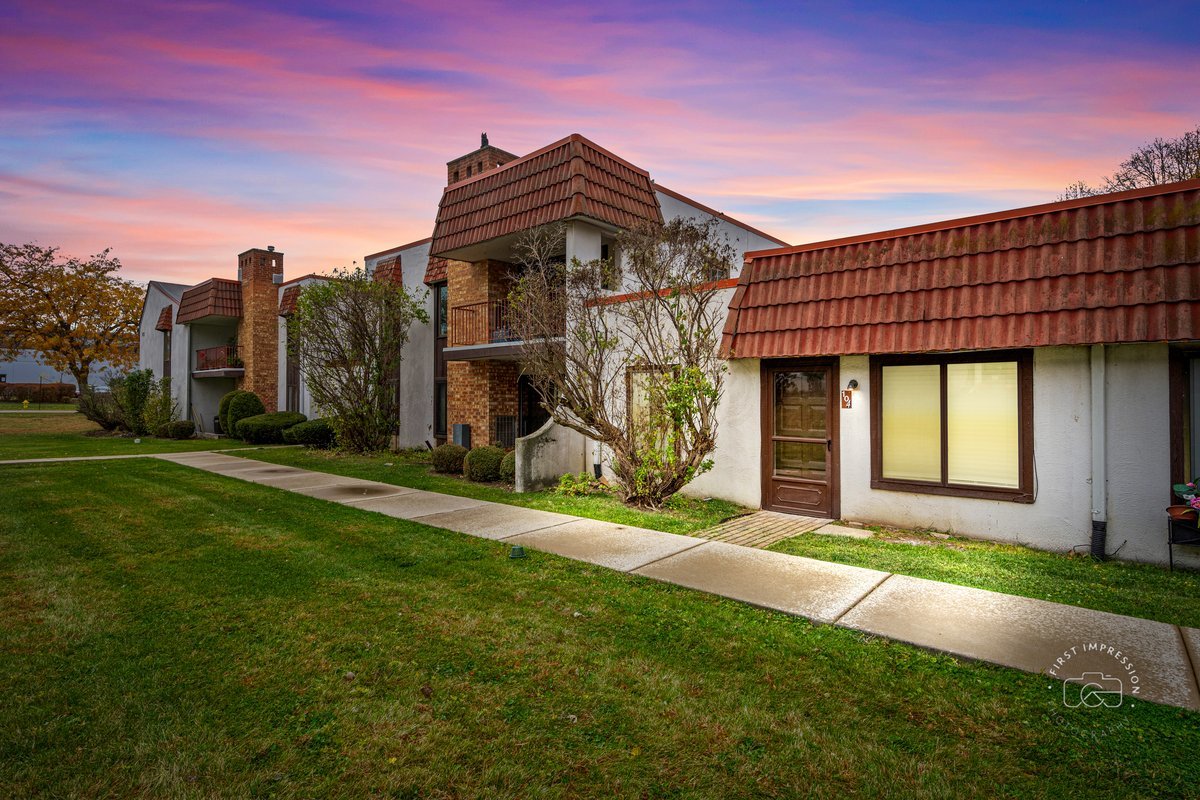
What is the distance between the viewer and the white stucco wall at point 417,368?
17.8 meters

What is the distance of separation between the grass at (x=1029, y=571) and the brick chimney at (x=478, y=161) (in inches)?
547

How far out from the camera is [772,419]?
904 cm

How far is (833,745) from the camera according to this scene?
288 centimetres

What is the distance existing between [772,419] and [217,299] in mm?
25958

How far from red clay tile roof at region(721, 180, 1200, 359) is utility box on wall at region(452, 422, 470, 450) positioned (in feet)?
27.6

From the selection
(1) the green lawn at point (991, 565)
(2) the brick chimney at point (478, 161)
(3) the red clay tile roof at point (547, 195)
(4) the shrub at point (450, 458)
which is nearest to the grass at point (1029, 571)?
(1) the green lawn at point (991, 565)

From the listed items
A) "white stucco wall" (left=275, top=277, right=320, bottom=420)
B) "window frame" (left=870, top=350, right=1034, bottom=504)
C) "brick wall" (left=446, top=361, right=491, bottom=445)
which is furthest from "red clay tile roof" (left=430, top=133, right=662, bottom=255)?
"white stucco wall" (left=275, top=277, right=320, bottom=420)

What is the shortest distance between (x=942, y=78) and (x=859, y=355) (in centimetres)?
625

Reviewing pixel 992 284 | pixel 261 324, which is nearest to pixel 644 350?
pixel 992 284

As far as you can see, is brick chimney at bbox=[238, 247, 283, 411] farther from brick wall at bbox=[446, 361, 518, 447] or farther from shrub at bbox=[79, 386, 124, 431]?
brick wall at bbox=[446, 361, 518, 447]

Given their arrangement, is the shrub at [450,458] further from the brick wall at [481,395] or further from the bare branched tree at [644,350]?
the bare branched tree at [644,350]

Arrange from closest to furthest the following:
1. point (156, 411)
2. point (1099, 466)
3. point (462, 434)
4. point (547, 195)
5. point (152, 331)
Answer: point (1099, 466) → point (547, 195) → point (462, 434) → point (156, 411) → point (152, 331)

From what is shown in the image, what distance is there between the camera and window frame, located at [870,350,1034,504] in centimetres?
701

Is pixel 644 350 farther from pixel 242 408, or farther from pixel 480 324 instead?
pixel 242 408
